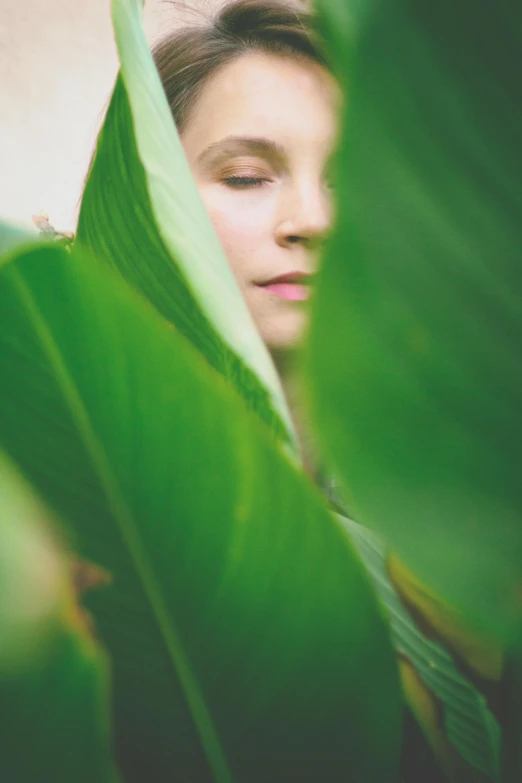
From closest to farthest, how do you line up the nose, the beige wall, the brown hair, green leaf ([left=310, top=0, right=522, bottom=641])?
green leaf ([left=310, top=0, right=522, bottom=641])
the nose
the brown hair
the beige wall

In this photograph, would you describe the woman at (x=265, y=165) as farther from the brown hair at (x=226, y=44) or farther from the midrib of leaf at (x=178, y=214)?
the midrib of leaf at (x=178, y=214)

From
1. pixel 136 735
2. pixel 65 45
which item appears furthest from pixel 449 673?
pixel 65 45

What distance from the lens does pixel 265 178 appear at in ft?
1.64

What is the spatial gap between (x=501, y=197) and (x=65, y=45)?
5.91 ft

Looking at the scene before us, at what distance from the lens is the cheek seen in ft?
1.55

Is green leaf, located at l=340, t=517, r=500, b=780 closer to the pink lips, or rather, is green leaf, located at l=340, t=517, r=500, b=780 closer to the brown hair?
the pink lips

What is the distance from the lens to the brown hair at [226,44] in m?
0.59

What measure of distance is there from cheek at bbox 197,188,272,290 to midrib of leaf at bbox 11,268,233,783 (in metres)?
0.42

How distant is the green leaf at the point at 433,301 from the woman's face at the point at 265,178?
1.32 feet

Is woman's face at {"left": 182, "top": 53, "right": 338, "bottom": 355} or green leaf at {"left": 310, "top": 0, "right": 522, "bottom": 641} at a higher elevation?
woman's face at {"left": 182, "top": 53, "right": 338, "bottom": 355}

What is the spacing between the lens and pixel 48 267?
58mm

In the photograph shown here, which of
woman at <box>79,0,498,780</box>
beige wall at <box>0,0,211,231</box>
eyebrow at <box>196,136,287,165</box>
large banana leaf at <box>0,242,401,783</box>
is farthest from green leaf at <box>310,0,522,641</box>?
→ beige wall at <box>0,0,211,231</box>

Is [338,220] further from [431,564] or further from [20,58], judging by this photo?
[20,58]

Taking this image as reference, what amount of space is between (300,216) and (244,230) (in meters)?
0.06
